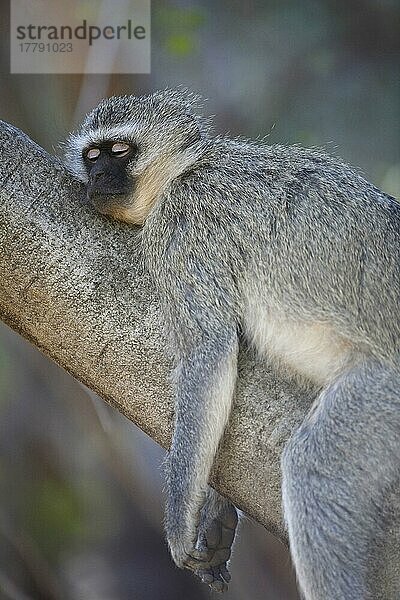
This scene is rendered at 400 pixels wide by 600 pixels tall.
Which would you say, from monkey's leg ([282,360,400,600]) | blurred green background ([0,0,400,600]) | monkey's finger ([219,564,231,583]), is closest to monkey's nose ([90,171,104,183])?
monkey's leg ([282,360,400,600])

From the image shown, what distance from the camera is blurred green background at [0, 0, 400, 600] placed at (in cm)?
482

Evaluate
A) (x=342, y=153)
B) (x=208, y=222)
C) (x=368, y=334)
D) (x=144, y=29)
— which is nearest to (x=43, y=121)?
(x=144, y=29)

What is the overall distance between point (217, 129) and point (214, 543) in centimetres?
289

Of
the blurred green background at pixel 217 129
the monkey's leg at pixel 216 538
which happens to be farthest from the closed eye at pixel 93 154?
the blurred green background at pixel 217 129

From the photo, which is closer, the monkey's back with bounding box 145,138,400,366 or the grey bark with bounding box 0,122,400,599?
the grey bark with bounding box 0,122,400,599

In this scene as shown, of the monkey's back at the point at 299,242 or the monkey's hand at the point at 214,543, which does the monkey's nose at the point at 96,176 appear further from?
the monkey's hand at the point at 214,543

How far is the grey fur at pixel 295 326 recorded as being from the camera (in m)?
2.06

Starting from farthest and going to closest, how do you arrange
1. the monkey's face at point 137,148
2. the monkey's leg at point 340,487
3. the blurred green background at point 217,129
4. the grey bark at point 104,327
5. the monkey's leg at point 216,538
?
the blurred green background at point 217,129 → the monkey's face at point 137,148 → the monkey's leg at point 216,538 → the grey bark at point 104,327 → the monkey's leg at point 340,487

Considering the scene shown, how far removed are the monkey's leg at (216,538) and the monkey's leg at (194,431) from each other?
0.32ft

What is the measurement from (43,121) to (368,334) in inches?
123

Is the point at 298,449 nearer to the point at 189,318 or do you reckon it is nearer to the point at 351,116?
the point at 189,318

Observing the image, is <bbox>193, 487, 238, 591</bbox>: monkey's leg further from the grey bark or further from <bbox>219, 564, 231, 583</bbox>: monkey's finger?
the grey bark

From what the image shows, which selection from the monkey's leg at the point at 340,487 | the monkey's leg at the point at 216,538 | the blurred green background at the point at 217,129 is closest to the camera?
the monkey's leg at the point at 340,487

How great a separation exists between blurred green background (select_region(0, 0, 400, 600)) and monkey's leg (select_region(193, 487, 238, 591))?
208 cm
